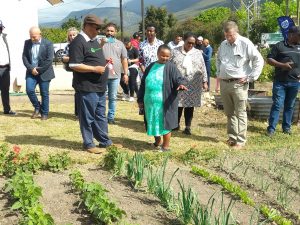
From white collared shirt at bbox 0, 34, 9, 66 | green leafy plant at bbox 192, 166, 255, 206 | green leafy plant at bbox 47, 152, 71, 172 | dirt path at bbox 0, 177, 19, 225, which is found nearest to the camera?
dirt path at bbox 0, 177, 19, 225

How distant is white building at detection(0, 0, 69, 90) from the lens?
12.3 meters

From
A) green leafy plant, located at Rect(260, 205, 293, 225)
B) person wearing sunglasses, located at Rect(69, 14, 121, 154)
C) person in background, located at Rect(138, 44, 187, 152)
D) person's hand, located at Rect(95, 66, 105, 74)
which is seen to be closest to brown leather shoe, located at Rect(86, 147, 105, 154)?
person wearing sunglasses, located at Rect(69, 14, 121, 154)

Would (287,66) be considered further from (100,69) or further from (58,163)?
Result: (58,163)

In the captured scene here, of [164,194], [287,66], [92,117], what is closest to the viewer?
[164,194]

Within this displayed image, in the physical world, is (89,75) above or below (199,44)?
below

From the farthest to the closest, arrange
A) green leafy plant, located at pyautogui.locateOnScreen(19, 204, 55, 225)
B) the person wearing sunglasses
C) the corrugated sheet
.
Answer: the corrugated sheet < the person wearing sunglasses < green leafy plant, located at pyautogui.locateOnScreen(19, 204, 55, 225)

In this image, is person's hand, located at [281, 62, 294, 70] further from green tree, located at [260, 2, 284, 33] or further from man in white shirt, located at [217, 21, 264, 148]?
green tree, located at [260, 2, 284, 33]

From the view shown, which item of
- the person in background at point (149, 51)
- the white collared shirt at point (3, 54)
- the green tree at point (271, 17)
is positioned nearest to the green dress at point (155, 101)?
the person in background at point (149, 51)

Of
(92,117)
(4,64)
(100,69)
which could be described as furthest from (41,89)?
(100,69)

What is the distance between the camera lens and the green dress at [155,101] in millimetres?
6141

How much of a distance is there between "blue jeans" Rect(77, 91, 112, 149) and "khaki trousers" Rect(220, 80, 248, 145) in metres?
1.89

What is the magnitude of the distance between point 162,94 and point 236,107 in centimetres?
134

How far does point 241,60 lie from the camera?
6.62 metres

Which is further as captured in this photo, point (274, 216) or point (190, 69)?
point (190, 69)
